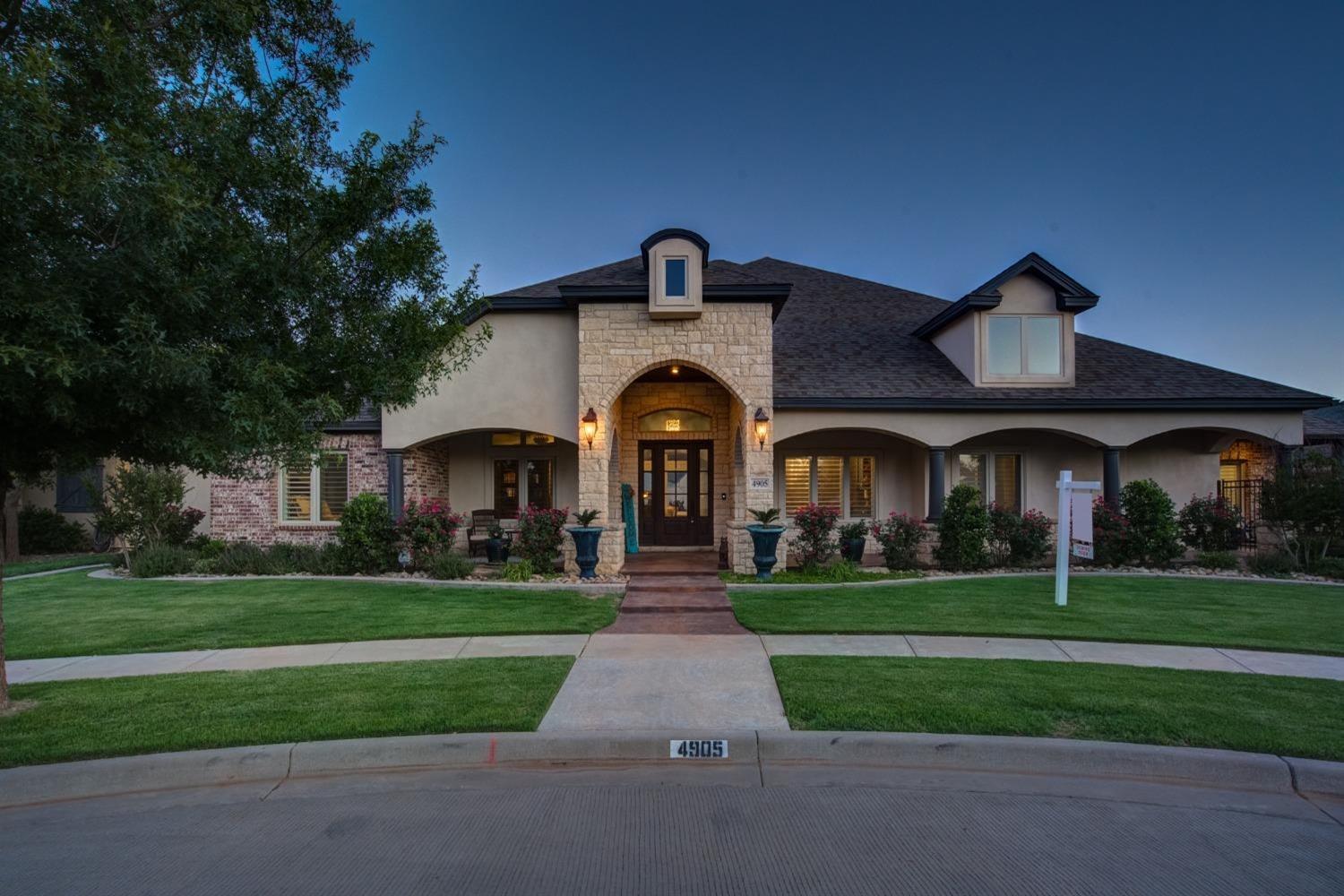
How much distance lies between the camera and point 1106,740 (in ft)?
14.7

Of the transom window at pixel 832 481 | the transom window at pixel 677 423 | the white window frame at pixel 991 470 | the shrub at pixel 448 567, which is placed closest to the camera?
the shrub at pixel 448 567

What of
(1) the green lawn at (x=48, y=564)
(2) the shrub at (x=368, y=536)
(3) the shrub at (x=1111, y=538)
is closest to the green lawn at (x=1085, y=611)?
(3) the shrub at (x=1111, y=538)

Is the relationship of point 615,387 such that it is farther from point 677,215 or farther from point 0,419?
point 0,419

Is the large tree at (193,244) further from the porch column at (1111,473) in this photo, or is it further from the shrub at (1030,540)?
the porch column at (1111,473)

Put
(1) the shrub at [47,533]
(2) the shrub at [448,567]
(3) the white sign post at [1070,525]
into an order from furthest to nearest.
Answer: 1. (1) the shrub at [47,533]
2. (2) the shrub at [448,567]
3. (3) the white sign post at [1070,525]

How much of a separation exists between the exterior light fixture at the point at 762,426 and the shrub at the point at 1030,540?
5092 millimetres

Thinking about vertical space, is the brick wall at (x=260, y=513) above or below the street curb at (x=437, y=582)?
above

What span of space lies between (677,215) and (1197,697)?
12.4 m

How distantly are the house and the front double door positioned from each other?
0.04 meters

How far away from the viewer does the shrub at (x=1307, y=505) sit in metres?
11.9

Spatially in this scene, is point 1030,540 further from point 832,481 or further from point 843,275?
point 843,275

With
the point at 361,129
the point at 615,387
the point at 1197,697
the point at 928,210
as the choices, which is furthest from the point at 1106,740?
the point at 928,210

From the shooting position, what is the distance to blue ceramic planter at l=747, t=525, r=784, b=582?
11336mm

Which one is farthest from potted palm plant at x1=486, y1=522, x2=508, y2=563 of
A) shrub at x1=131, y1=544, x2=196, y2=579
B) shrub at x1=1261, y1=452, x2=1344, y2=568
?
shrub at x1=1261, y1=452, x2=1344, y2=568
